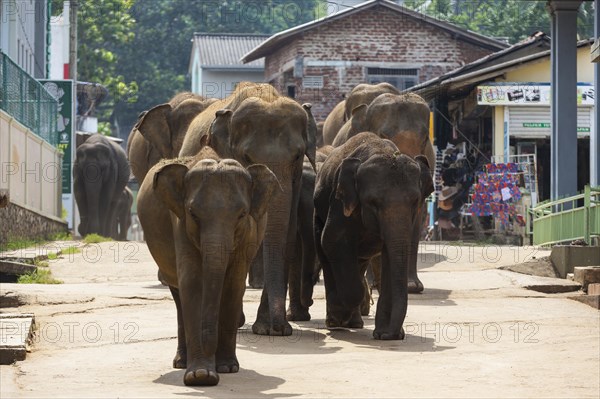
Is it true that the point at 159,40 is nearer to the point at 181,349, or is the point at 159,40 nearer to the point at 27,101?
the point at 27,101

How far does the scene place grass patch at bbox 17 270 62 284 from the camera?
622 inches

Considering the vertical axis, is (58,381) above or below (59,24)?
below

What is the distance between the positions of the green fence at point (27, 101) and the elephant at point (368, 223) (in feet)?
34.7

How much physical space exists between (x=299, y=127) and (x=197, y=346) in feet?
11.5

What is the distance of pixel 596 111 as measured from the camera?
67.3ft

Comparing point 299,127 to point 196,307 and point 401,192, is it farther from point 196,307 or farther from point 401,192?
point 196,307

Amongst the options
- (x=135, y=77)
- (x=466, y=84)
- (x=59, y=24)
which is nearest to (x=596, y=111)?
(x=466, y=84)

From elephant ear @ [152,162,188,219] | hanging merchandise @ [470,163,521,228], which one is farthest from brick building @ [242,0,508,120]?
elephant ear @ [152,162,188,219]

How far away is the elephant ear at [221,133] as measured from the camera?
11.5m

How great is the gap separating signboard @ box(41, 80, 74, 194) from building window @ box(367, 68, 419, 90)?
11.7m

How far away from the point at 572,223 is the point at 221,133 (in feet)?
25.2

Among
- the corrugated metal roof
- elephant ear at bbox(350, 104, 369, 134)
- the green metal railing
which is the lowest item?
the green metal railing

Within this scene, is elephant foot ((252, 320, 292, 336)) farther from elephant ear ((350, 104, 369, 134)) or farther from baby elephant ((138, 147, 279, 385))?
elephant ear ((350, 104, 369, 134))

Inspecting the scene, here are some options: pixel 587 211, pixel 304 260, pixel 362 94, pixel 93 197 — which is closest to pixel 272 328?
pixel 304 260
